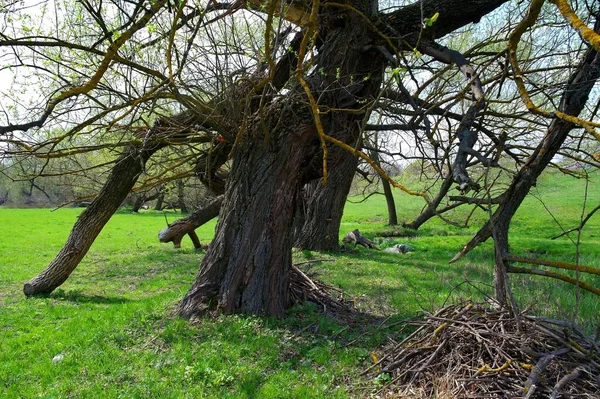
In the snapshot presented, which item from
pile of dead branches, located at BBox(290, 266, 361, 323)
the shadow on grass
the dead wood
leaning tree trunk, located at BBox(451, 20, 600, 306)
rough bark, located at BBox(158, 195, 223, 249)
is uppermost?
leaning tree trunk, located at BBox(451, 20, 600, 306)

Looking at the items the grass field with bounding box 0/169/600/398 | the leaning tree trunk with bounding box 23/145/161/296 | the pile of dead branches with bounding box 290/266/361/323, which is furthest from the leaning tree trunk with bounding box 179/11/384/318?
the leaning tree trunk with bounding box 23/145/161/296

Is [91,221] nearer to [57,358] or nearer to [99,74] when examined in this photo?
[57,358]

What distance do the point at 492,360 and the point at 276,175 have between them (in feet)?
11.0

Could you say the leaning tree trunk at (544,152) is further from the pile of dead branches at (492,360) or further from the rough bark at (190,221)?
the rough bark at (190,221)

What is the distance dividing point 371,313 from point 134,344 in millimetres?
3240

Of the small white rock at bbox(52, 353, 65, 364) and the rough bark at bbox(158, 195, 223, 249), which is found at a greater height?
the rough bark at bbox(158, 195, 223, 249)

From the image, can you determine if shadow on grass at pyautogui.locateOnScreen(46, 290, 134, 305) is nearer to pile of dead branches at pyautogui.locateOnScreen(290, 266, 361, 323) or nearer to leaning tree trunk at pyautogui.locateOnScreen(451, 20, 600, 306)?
pile of dead branches at pyautogui.locateOnScreen(290, 266, 361, 323)

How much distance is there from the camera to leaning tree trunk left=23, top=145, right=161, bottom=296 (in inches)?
334

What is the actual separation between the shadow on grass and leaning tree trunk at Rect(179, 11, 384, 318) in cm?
340

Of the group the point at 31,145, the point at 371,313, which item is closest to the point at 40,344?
the point at 31,145

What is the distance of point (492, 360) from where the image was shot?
12.0 feet

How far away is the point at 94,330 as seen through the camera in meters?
6.04

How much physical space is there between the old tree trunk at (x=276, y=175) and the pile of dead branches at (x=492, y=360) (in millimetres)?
2087

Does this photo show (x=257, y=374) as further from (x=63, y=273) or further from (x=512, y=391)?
(x=63, y=273)
